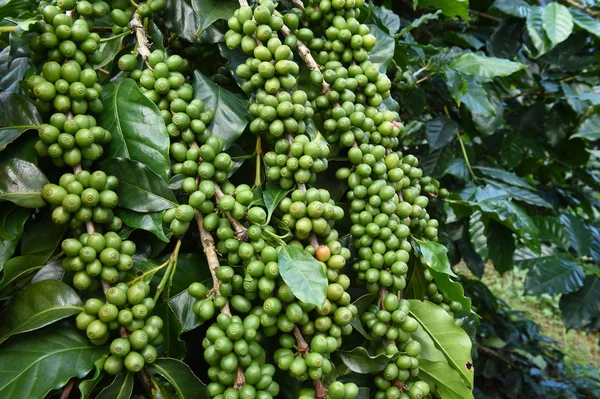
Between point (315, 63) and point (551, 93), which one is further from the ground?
point (315, 63)

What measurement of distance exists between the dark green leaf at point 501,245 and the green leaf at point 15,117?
1.47 meters

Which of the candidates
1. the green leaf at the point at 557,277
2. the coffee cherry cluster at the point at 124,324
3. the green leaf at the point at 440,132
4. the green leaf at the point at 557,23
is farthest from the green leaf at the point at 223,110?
the green leaf at the point at 557,277

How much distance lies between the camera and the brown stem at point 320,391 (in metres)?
0.75

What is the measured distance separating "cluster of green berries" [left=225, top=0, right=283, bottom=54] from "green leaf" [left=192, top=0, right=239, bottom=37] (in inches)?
2.1

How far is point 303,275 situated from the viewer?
72 cm

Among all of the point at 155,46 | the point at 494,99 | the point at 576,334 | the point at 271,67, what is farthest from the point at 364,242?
the point at 576,334

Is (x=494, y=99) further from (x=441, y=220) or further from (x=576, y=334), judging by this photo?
(x=576, y=334)

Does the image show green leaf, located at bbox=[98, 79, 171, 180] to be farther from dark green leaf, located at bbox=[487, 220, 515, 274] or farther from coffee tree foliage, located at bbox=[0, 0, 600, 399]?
dark green leaf, located at bbox=[487, 220, 515, 274]

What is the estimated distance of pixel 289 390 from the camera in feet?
2.66

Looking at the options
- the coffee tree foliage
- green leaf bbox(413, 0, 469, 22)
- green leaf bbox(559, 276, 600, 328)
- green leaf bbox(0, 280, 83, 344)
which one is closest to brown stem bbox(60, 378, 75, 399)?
the coffee tree foliage

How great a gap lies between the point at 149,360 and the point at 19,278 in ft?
0.90

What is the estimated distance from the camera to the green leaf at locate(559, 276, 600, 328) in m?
1.99

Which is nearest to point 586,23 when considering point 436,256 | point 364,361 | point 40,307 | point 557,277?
point 557,277

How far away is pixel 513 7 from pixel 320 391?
1642 millimetres
